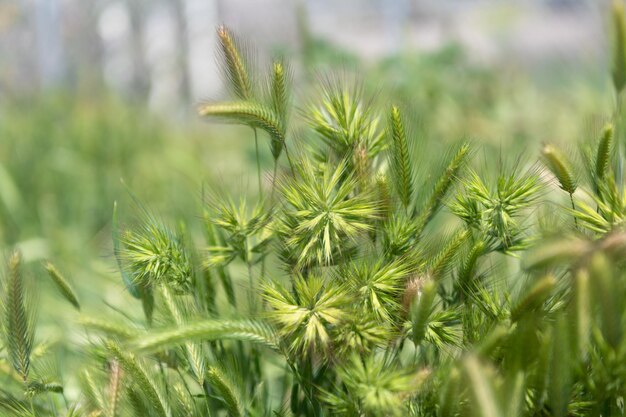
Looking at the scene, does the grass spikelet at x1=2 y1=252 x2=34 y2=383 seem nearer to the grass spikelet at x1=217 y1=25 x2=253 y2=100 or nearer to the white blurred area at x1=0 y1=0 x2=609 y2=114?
the grass spikelet at x1=217 y1=25 x2=253 y2=100

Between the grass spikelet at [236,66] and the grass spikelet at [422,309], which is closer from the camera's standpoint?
the grass spikelet at [422,309]

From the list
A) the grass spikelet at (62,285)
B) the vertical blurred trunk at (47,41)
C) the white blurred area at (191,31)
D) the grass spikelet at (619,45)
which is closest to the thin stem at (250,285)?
the grass spikelet at (62,285)

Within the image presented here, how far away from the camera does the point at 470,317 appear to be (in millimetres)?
857

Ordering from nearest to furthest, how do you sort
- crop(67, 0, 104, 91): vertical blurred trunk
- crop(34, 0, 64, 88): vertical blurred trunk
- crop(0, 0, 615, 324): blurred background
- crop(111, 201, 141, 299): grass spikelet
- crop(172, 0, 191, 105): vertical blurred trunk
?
crop(111, 201, 141, 299): grass spikelet < crop(0, 0, 615, 324): blurred background < crop(34, 0, 64, 88): vertical blurred trunk < crop(67, 0, 104, 91): vertical blurred trunk < crop(172, 0, 191, 105): vertical blurred trunk

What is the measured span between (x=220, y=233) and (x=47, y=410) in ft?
0.98

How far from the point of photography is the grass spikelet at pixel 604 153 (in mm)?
854

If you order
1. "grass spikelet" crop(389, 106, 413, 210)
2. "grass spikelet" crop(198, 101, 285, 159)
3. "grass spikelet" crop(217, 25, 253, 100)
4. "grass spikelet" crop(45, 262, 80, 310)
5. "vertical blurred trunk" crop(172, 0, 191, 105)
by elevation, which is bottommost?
"vertical blurred trunk" crop(172, 0, 191, 105)

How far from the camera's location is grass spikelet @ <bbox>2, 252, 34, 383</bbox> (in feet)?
2.86

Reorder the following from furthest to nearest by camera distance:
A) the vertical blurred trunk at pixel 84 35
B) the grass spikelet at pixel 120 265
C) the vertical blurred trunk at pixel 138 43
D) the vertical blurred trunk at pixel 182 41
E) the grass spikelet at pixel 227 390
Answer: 1. the vertical blurred trunk at pixel 182 41
2. the vertical blurred trunk at pixel 138 43
3. the vertical blurred trunk at pixel 84 35
4. the grass spikelet at pixel 120 265
5. the grass spikelet at pixel 227 390

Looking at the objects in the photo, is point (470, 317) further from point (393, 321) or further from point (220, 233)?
point (220, 233)

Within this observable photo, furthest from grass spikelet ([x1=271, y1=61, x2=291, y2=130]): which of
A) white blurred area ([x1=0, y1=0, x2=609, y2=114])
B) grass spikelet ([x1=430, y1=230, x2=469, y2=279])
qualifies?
white blurred area ([x1=0, y1=0, x2=609, y2=114])

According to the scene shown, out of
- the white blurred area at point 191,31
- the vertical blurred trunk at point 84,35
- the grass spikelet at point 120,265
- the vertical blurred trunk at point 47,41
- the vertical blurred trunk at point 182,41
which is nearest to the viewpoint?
the grass spikelet at point 120,265

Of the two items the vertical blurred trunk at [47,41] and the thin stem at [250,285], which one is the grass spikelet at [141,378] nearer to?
the thin stem at [250,285]

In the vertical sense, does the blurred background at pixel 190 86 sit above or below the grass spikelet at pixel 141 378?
below
